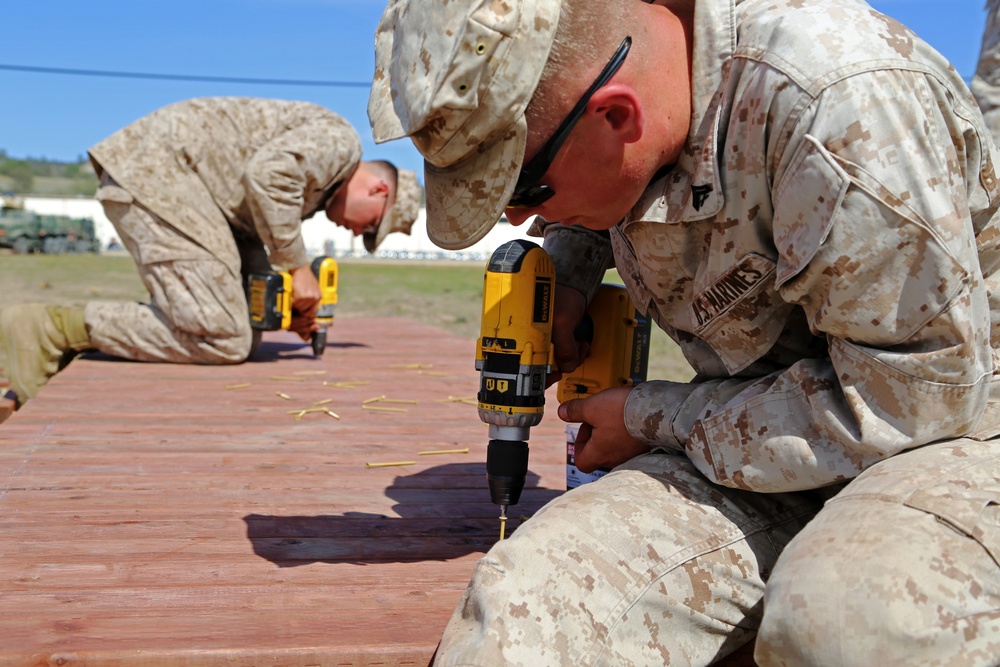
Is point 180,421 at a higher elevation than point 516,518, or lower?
lower

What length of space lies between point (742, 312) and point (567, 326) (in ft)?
2.00

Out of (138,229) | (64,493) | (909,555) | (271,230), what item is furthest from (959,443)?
(138,229)

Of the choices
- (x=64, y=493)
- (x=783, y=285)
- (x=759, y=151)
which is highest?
(x=759, y=151)

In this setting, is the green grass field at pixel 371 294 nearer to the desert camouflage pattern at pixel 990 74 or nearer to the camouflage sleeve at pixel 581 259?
the desert camouflage pattern at pixel 990 74

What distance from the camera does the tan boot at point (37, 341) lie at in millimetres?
4801

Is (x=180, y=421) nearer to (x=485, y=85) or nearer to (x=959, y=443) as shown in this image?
(x=485, y=85)

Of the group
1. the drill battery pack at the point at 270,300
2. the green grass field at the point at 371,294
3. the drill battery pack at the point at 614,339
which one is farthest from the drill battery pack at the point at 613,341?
the green grass field at the point at 371,294

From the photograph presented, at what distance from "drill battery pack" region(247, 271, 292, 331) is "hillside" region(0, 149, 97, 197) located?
67.6 metres

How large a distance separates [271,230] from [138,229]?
78 cm

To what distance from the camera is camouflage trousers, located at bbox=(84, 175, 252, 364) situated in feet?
16.8

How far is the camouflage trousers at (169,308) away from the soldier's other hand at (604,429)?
3367 mm

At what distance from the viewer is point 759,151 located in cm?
162

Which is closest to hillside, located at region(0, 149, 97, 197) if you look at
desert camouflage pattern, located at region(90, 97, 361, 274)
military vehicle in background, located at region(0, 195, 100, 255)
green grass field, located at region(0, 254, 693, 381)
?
military vehicle in background, located at region(0, 195, 100, 255)

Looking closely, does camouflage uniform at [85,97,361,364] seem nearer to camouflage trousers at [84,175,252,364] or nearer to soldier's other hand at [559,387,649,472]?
camouflage trousers at [84,175,252,364]
